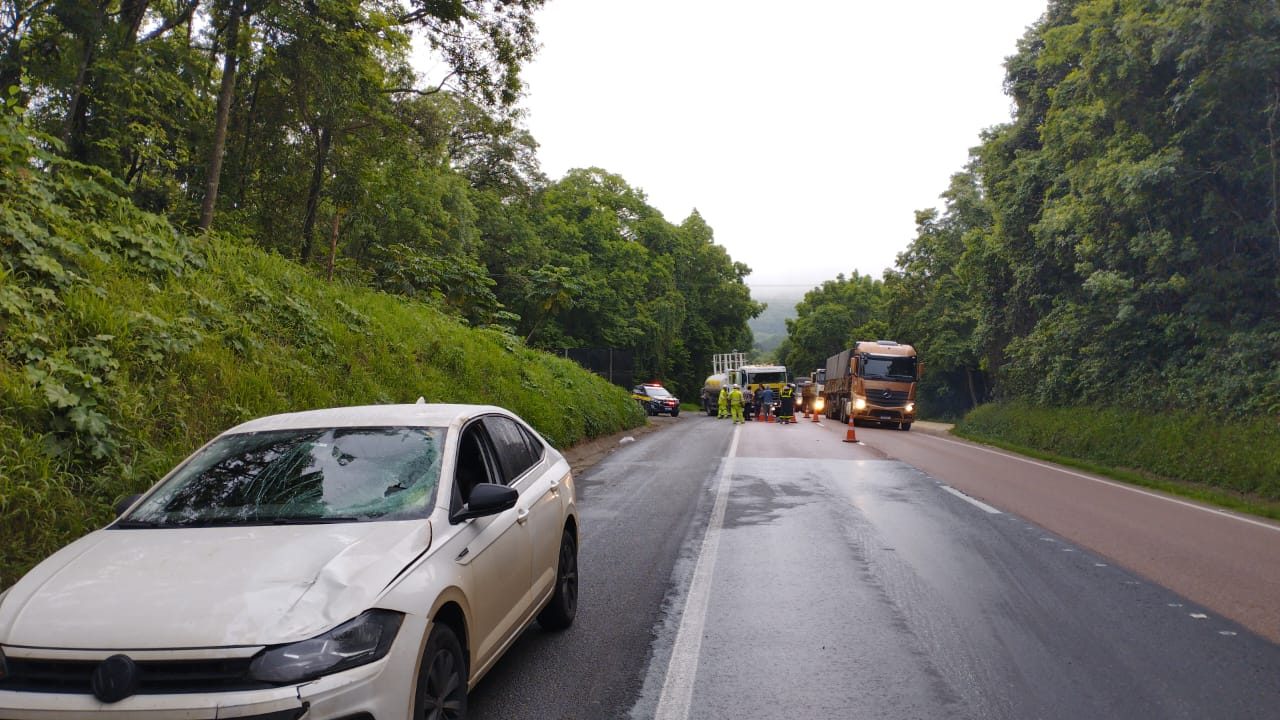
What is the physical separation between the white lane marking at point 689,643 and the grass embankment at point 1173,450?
877 centimetres

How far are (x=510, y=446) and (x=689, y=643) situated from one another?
1.62m

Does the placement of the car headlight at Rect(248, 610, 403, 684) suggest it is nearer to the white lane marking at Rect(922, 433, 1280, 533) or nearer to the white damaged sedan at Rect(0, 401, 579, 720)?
the white damaged sedan at Rect(0, 401, 579, 720)

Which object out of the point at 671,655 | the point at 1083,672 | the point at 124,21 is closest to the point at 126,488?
the point at 671,655

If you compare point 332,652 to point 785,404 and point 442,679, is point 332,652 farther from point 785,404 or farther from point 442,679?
point 785,404

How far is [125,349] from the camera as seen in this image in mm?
8062

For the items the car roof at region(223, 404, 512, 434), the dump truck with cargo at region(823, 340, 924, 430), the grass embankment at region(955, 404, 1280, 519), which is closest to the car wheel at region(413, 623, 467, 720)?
the car roof at region(223, 404, 512, 434)

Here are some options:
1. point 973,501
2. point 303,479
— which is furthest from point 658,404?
point 303,479

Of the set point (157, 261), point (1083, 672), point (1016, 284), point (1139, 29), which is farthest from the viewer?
point (1016, 284)

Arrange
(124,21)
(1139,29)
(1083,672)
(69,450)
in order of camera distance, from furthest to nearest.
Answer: (1139,29)
(124,21)
(69,450)
(1083,672)

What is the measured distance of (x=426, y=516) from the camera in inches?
152

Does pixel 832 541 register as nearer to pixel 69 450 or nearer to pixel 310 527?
pixel 310 527

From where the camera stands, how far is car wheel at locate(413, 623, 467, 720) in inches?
130

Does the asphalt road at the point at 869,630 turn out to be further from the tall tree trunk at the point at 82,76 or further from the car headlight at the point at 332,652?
the tall tree trunk at the point at 82,76

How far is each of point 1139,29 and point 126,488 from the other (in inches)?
744
